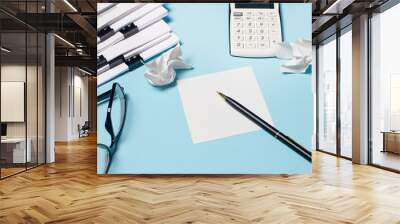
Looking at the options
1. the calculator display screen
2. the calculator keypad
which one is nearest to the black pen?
the calculator keypad

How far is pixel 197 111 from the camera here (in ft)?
19.7

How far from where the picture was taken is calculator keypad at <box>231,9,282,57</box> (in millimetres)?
6020

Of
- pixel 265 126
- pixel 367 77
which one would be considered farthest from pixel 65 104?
pixel 367 77

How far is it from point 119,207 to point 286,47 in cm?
368

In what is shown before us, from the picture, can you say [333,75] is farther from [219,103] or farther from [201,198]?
[201,198]

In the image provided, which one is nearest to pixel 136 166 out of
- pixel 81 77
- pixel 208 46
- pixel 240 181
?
pixel 240 181

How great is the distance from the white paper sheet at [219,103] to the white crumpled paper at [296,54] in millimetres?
579

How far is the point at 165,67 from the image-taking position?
19.3 ft

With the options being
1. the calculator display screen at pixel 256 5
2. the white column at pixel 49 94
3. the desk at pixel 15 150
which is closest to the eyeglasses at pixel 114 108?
the desk at pixel 15 150

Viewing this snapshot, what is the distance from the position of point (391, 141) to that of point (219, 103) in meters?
3.90

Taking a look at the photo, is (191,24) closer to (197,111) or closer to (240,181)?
(197,111)

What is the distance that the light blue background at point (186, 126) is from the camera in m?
5.99

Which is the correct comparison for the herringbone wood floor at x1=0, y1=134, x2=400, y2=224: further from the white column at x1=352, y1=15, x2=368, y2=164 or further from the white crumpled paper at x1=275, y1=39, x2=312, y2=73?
the white crumpled paper at x1=275, y1=39, x2=312, y2=73

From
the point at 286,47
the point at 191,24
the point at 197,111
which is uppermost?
the point at 191,24
